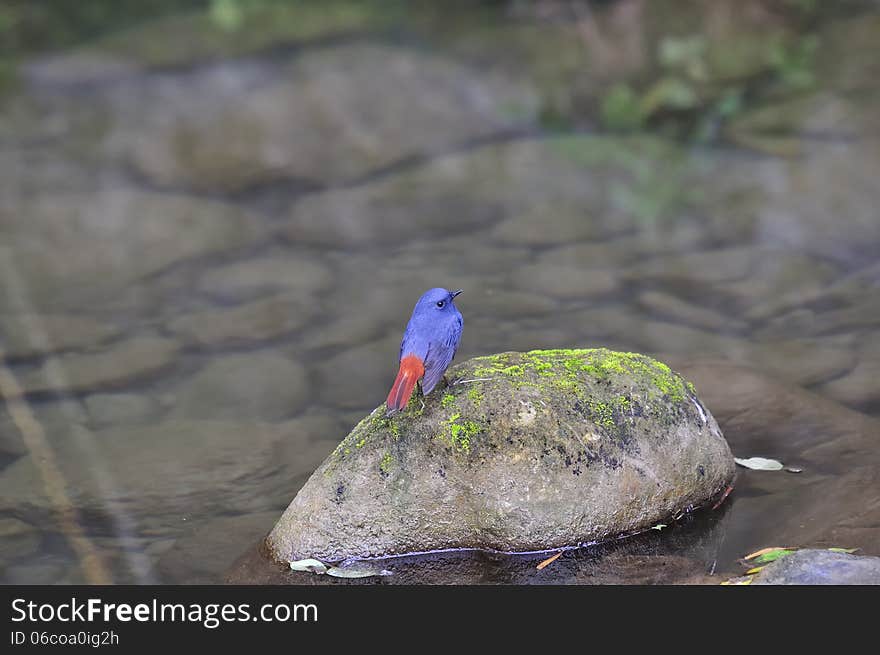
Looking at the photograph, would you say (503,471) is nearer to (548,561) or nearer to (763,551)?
(548,561)

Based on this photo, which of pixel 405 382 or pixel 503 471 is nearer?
pixel 405 382

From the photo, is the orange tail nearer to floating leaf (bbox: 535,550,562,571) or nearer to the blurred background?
floating leaf (bbox: 535,550,562,571)

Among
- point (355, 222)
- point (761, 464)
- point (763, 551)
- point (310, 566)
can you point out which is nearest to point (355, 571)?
point (310, 566)

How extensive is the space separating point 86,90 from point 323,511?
32.0ft

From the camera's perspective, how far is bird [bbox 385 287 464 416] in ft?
13.9

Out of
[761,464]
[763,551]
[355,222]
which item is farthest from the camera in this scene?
[355,222]

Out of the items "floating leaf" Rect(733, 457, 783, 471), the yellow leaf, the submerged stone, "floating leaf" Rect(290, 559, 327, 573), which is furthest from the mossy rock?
the submerged stone

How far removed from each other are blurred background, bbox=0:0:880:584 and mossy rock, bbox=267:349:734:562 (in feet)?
1.53

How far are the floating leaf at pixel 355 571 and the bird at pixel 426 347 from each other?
690 millimetres

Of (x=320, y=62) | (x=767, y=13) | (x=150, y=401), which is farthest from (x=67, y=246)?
(x=767, y=13)

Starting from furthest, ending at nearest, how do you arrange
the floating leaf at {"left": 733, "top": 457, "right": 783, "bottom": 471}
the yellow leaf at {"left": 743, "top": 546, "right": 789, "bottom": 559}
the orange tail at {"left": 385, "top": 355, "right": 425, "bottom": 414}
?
1. the floating leaf at {"left": 733, "top": 457, "right": 783, "bottom": 471}
2. the yellow leaf at {"left": 743, "top": 546, "right": 789, "bottom": 559}
3. the orange tail at {"left": 385, "top": 355, "right": 425, "bottom": 414}

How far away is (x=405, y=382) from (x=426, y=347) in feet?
0.64

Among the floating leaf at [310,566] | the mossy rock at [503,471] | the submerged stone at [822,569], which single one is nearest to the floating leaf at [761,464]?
the mossy rock at [503,471]

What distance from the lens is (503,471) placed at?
14.4ft
